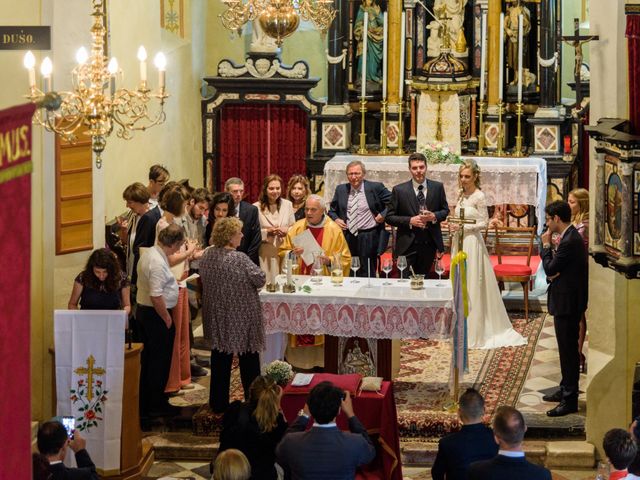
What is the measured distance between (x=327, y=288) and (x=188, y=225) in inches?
62.4

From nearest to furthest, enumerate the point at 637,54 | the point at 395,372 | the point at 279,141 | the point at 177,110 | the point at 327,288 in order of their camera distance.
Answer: the point at 637,54 → the point at 327,288 → the point at 395,372 → the point at 177,110 → the point at 279,141

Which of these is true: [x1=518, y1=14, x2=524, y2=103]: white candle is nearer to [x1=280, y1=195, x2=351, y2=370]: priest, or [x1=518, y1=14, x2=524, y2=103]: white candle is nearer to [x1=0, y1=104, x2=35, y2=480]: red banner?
[x1=280, y1=195, x2=351, y2=370]: priest

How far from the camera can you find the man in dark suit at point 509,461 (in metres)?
5.04

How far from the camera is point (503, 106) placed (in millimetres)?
15539

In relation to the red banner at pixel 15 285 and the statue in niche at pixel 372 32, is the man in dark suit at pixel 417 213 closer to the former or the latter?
the statue in niche at pixel 372 32

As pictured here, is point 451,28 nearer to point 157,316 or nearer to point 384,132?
point 384,132

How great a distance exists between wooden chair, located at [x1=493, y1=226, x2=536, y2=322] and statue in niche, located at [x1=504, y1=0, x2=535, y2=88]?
7.25ft

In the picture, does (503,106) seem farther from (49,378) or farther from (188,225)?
(49,378)

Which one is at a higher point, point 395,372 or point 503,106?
point 503,106

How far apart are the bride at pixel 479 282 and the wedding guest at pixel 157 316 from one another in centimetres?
266

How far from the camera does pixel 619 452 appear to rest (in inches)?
204

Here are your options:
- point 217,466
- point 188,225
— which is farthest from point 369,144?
point 217,466

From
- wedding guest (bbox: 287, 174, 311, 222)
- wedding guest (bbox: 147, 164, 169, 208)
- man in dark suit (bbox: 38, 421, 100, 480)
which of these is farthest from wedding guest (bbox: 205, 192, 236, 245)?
man in dark suit (bbox: 38, 421, 100, 480)

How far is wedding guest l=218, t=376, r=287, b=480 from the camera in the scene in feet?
20.2
